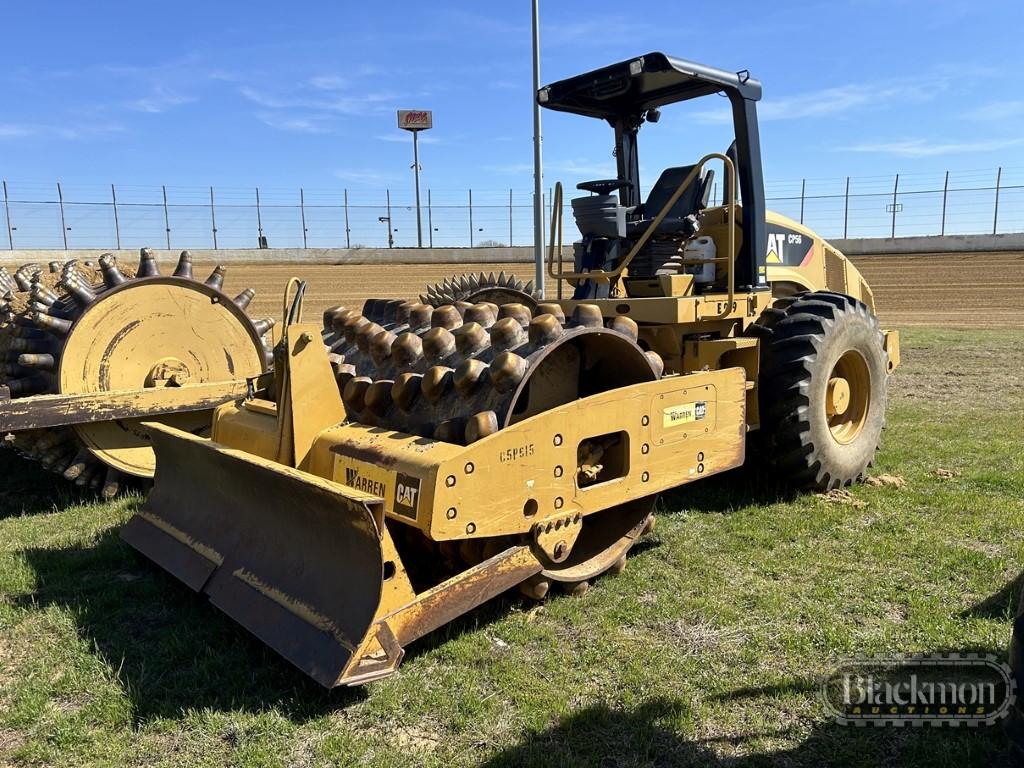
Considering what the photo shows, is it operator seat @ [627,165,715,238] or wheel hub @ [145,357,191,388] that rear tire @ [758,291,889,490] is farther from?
wheel hub @ [145,357,191,388]

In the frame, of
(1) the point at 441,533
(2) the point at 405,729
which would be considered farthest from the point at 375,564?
(2) the point at 405,729

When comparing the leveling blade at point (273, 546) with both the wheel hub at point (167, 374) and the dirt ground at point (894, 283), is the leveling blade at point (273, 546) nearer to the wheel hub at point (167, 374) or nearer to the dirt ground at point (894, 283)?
the wheel hub at point (167, 374)

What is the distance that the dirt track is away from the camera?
2155cm

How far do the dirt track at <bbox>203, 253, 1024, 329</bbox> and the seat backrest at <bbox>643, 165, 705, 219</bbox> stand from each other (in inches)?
610

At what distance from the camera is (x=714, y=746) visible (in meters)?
2.71

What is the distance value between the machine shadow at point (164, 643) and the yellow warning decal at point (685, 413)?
1.96 m

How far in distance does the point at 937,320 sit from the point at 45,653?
21584mm

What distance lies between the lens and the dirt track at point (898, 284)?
21.5 meters

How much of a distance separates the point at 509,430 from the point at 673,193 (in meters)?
3.35

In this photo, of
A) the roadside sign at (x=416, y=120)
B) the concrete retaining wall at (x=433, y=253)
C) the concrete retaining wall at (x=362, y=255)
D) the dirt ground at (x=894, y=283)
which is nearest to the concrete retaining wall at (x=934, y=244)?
the concrete retaining wall at (x=433, y=253)

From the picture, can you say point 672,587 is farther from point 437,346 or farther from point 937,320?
point 937,320

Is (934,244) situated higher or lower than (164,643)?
higher

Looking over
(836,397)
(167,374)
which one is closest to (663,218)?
(836,397)
